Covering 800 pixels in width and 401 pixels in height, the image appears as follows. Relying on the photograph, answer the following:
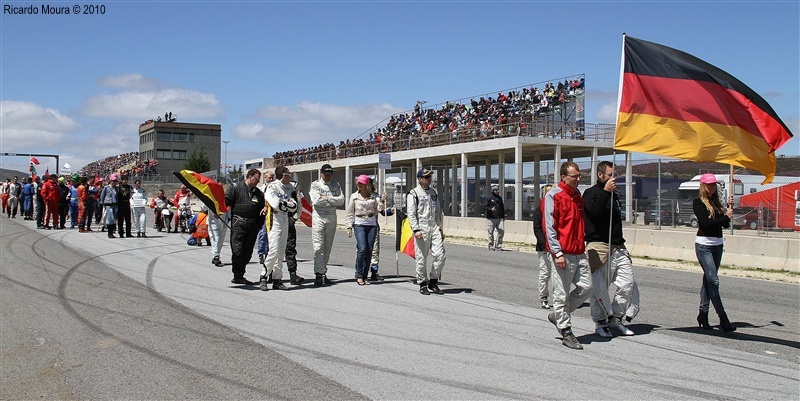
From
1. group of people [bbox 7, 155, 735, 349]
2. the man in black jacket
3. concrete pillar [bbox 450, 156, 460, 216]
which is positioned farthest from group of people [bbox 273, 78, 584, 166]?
group of people [bbox 7, 155, 735, 349]

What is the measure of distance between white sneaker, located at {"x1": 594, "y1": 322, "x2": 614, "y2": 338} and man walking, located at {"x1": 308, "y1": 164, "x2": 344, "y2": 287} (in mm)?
Answer: 4659

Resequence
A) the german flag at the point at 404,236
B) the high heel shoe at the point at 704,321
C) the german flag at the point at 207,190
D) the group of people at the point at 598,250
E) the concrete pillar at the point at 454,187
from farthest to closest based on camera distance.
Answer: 1. the concrete pillar at the point at 454,187
2. the german flag at the point at 404,236
3. the german flag at the point at 207,190
4. the high heel shoe at the point at 704,321
5. the group of people at the point at 598,250

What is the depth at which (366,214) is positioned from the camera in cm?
1080

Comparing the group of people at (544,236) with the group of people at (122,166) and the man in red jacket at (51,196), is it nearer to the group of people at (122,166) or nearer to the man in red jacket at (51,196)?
the man in red jacket at (51,196)

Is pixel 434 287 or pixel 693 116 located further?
pixel 434 287

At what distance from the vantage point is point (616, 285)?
24.4ft

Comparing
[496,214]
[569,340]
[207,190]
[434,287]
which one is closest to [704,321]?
[569,340]

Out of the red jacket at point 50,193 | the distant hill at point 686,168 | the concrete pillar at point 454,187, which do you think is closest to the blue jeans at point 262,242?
the red jacket at point 50,193

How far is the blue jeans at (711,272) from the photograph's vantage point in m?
7.75

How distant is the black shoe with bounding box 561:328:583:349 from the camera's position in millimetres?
6672

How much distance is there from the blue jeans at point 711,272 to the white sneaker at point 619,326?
1179mm

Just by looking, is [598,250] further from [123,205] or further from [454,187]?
[454,187]

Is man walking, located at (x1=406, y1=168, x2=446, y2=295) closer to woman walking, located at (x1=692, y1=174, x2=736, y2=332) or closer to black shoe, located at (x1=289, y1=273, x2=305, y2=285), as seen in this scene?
black shoe, located at (x1=289, y1=273, x2=305, y2=285)

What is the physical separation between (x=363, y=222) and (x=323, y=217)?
0.66 metres
